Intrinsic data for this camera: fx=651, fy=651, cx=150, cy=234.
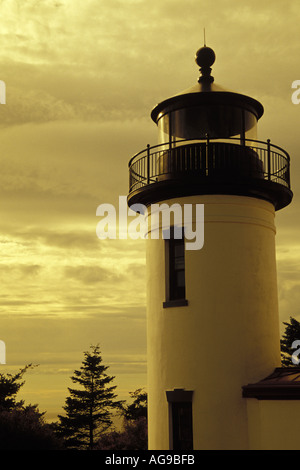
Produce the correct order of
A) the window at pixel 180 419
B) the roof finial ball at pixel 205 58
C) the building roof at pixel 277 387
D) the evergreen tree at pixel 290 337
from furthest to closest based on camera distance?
the evergreen tree at pixel 290 337 → the roof finial ball at pixel 205 58 → the window at pixel 180 419 → the building roof at pixel 277 387

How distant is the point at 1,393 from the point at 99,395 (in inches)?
362

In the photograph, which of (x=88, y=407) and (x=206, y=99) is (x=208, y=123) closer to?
(x=206, y=99)

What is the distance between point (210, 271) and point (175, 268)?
1.25 m

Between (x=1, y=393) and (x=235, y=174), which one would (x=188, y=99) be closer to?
(x=235, y=174)

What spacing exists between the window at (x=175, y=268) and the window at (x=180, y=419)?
2.48 meters

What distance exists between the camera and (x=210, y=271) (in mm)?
17625

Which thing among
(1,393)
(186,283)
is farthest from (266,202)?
(1,393)

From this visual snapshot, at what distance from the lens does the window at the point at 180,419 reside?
17328 mm

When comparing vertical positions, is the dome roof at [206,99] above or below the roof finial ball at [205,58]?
below

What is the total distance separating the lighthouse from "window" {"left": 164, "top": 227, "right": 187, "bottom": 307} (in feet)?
0.09

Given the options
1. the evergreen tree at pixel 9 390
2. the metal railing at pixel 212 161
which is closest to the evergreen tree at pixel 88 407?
the evergreen tree at pixel 9 390

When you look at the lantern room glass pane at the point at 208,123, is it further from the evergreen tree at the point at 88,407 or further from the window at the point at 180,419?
the evergreen tree at the point at 88,407

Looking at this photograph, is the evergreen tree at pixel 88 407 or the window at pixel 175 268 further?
the evergreen tree at pixel 88 407
